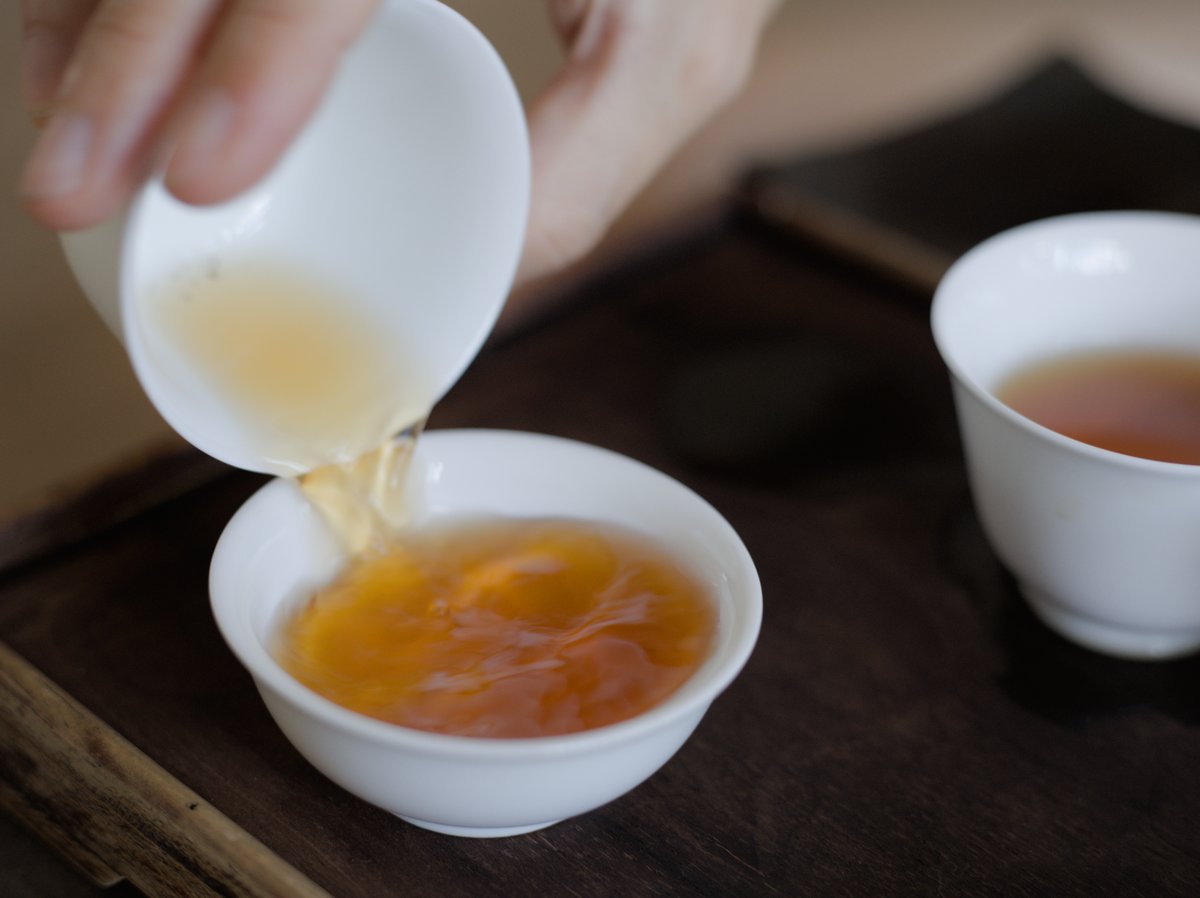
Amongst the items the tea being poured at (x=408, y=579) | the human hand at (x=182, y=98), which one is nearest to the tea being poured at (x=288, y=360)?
the tea being poured at (x=408, y=579)

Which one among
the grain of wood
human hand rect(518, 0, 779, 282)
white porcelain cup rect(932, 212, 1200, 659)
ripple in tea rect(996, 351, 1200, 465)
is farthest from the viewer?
human hand rect(518, 0, 779, 282)

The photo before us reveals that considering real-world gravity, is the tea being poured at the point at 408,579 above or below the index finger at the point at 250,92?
below

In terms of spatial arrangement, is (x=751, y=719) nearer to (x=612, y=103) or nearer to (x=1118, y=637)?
→ (x=1118, y=637)

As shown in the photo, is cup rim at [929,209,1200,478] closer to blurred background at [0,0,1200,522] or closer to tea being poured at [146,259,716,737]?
tea being poured at [146,259,716,737]

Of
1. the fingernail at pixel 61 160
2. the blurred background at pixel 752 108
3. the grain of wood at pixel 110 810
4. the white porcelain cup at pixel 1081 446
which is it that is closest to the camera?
the fingernail at pixel 61 160

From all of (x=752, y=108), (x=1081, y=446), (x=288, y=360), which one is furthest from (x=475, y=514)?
(x=752, y=108)

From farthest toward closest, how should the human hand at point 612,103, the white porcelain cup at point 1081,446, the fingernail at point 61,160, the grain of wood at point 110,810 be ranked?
the human hand at point 612,103, the white porcelain cup at point 1081,446, the grain of wood at point 110,810, the fingernail at point 61,160

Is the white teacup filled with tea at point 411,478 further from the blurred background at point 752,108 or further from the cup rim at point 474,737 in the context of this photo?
the blurred background at point 752,108

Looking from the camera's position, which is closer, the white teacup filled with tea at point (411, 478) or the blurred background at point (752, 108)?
the white teacup filled with tea at point (411, 478)

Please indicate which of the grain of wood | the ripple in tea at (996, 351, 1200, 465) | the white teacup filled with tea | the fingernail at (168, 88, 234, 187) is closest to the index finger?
the fingernail at (168, 88, 234, 187)
